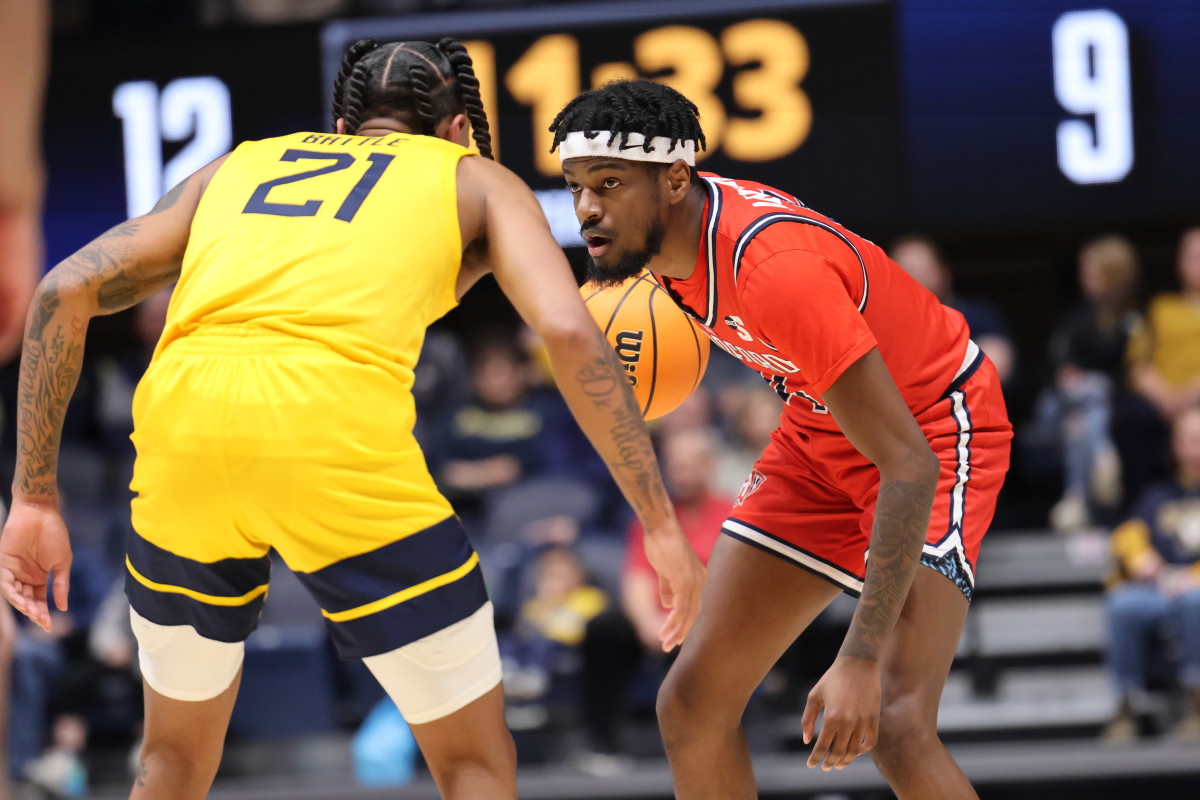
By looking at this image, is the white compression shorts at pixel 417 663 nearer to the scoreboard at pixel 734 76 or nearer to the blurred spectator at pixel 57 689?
the blurred spectator at pixel 57 689

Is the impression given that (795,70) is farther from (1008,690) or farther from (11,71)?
(11,71)

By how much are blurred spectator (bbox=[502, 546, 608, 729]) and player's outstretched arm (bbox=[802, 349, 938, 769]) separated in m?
3.37

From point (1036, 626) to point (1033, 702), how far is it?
574 mm

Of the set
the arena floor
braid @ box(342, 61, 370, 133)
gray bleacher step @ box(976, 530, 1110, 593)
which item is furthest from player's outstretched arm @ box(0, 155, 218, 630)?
gray bleacher step @ box(976, 530, 1110, 593)

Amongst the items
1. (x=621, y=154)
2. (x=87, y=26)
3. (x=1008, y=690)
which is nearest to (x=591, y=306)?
(x=621, y=154)

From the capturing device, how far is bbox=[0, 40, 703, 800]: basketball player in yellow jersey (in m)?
2.53

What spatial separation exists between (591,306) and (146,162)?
4040 millimetres

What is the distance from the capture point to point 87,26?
7.12 metres

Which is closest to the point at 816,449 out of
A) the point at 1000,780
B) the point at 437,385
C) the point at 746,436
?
the point at 1000,780

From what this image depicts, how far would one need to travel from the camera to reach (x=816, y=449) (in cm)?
332

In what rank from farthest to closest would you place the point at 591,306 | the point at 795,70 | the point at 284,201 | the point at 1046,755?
the point at 795,70 → the point at 1046,755 → the point at 591,306 → the point at 284,201

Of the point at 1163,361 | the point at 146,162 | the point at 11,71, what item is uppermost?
the point at 11,71

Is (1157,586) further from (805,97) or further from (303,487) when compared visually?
(303,487)

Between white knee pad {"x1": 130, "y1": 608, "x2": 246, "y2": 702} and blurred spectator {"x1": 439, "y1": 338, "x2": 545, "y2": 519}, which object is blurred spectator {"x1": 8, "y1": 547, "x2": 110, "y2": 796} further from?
white knee pad {"x1": 130, "y1": 608, "x2": 246, "y2": 702}
